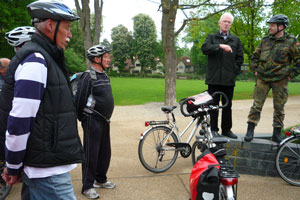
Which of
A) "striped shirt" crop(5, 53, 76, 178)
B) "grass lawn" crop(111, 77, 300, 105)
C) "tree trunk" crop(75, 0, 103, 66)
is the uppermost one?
"tree trunk" crop(75, 0, 103, 66)

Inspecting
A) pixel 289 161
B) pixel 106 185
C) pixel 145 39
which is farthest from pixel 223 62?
pixel 145 39

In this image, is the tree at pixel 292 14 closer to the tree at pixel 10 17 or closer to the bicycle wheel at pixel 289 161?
the bicycle wheel at pixel 289 161

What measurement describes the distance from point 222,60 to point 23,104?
3.78 metres

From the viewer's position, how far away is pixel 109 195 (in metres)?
3.65

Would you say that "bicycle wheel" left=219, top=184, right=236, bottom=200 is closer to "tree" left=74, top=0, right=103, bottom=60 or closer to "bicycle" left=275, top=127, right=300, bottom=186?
"bicycle" left=275, top=127, right=300, bottom=186

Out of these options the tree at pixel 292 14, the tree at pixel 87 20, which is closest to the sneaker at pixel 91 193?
the tree at pixel 87 20

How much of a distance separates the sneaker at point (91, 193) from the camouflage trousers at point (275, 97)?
2864 millimetres

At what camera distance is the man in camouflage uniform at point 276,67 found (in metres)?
4.19

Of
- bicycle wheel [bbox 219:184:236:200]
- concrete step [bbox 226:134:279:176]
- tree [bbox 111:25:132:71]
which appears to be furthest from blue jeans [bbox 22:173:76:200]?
tree [bbox 111:25:132:71]

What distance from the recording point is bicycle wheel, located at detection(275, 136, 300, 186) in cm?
399

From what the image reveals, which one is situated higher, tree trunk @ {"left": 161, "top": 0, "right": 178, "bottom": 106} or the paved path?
tree trunk @ {"left": 161, "top": 0, "right": 178, "bottom": 106}

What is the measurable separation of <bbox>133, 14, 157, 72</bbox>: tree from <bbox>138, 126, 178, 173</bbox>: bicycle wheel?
63.9 m

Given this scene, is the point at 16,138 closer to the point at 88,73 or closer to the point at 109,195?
the point at 88,73

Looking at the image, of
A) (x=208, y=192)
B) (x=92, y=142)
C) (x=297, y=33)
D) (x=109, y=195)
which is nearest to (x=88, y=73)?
(x=92, y=142)
